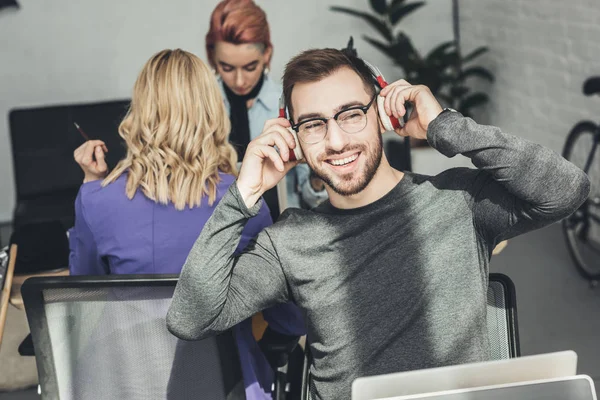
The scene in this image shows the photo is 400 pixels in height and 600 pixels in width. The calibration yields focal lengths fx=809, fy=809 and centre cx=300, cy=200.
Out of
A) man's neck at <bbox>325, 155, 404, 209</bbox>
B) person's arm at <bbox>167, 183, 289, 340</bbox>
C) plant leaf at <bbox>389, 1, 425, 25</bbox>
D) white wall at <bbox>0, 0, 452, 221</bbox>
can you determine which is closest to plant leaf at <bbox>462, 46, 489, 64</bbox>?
plant leaf at <bbox>389, 1, 425, 25</bbox>

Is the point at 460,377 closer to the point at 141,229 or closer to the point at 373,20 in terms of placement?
the point at 141,229

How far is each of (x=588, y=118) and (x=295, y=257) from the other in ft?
9.25

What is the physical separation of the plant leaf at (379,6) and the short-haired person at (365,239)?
3.40 m

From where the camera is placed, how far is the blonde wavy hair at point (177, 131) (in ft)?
6.34

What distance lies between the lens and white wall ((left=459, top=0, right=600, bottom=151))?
13.0 ft

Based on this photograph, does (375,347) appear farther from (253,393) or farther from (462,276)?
(253,393)

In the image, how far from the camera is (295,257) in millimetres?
1623

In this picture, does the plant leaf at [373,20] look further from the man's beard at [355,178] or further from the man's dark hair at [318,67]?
the man's beard at [355,178]

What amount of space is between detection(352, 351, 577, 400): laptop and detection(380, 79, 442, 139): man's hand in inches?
24.6

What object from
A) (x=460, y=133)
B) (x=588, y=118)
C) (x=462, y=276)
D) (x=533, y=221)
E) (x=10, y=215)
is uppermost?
(x=460, y=133)

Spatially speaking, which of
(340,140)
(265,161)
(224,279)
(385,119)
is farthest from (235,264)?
(385,119)

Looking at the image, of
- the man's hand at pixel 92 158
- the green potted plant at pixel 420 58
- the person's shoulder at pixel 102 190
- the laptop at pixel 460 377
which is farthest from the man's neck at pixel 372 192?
the green potted plant at pixel 420 58

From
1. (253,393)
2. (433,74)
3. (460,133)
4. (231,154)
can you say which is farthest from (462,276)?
(433,74)

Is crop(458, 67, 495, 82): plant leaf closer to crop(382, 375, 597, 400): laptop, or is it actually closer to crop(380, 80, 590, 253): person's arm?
crop(380, 80, 590, 253): person's arm
